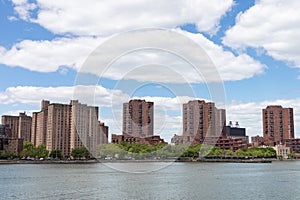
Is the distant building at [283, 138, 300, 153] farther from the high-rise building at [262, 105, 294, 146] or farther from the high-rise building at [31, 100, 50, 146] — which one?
the high-rise building at [31, 100, 50, 146]

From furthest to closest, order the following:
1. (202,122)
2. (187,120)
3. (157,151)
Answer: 1. (157,151)
2. (202,122)
3. (187,120)

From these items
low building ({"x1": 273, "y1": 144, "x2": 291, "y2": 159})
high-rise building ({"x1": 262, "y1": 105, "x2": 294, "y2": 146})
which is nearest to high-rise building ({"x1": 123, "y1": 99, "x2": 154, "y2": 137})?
low building ({"x1": 273, "y1": 144, "x2": 291, "y2": 159})

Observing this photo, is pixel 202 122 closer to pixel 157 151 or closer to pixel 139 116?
pixel 157 151

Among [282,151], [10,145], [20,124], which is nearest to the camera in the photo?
[10,145]

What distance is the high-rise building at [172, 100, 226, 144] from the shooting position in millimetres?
71375

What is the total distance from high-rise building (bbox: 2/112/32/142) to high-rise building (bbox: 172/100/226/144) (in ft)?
201

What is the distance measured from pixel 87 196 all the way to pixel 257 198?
11476 mm

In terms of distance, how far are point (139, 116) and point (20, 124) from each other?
320ft

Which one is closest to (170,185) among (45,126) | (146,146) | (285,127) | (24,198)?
(24,198)

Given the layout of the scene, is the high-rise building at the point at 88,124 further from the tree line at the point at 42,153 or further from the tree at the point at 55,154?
the tree at the point at 55,154

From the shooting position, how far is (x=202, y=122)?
92125mm

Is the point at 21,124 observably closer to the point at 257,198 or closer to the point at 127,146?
the point at 127,146

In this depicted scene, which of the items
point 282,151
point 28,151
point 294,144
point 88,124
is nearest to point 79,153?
point 28,151

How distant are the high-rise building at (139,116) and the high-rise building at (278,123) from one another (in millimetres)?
105012
